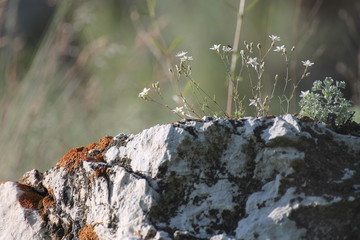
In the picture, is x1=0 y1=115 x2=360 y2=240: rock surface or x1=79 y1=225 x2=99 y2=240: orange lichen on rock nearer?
x1=0 y1=115 x2=360 y2=240: rock surface

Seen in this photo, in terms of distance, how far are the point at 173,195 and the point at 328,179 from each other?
Answer: 0.52 m

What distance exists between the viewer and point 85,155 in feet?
7.43

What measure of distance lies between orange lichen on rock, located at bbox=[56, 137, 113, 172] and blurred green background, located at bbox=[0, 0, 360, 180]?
3.78ft

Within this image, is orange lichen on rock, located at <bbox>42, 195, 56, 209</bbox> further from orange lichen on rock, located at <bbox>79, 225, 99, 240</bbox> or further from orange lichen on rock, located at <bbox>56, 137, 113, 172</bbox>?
orange lichen on rock, located at <bbox>79, 225, 99, 240</bbox>

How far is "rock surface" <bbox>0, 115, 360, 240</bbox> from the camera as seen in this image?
1.82m

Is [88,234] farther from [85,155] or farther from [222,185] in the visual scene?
[222,185]

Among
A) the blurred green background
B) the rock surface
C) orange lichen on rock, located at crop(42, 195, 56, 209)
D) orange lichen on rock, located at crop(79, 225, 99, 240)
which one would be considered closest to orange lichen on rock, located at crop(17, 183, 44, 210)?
orange lichen on rock, located at crop(42, 195, 56, 209)

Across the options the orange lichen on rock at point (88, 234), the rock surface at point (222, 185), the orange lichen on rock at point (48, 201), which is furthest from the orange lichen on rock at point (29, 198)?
the orange lichen on rock at point (88, 234)

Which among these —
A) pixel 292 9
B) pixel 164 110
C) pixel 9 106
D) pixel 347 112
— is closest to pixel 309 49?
pixel 292 9

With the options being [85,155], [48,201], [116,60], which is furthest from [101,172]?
[116,60]

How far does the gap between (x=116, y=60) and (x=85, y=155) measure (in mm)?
5682

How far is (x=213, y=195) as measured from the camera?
193 cm

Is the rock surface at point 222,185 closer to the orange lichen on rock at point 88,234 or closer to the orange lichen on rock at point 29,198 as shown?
the orange lichen on rock at point 88,234

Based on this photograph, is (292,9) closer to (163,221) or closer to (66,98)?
(66,98)
